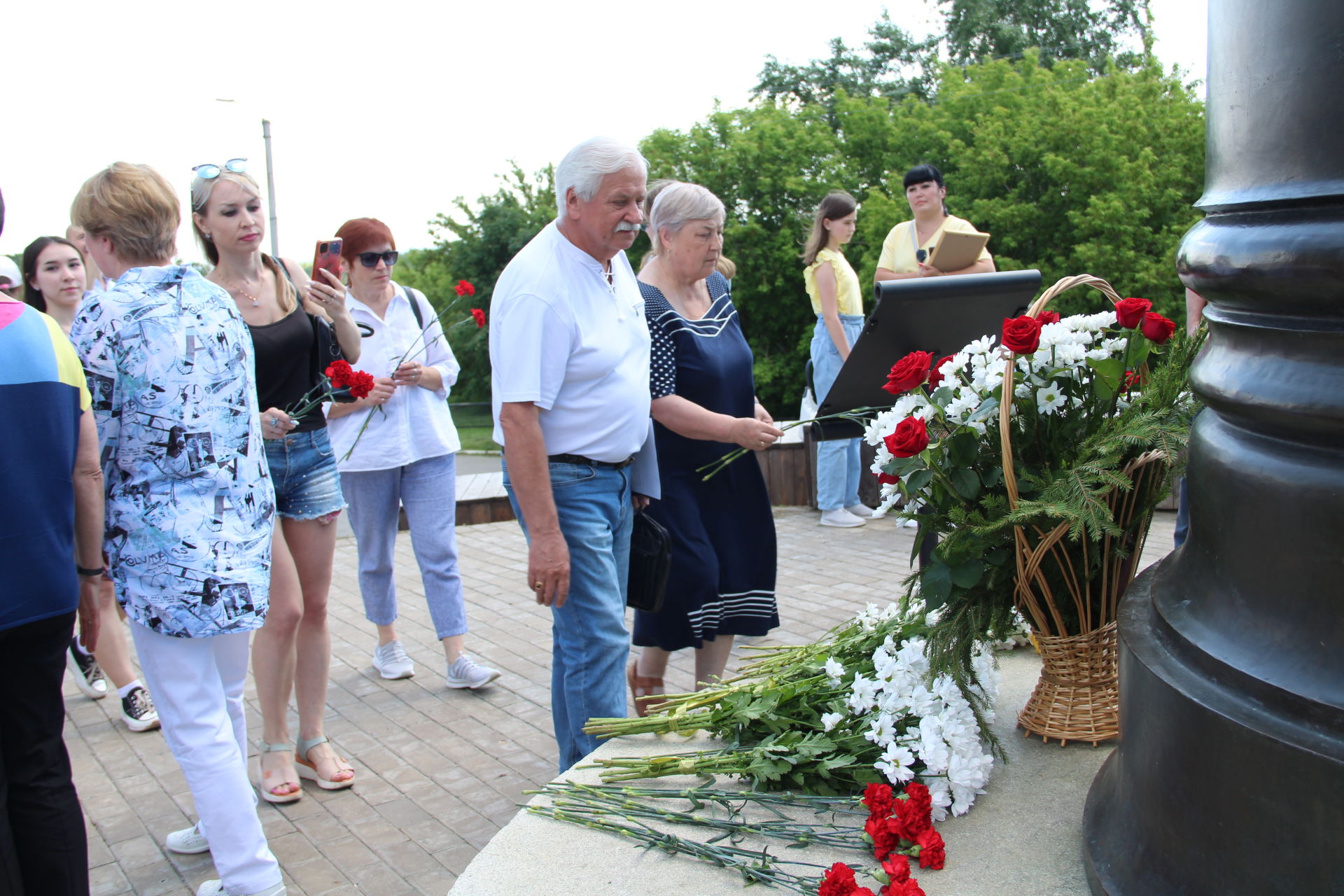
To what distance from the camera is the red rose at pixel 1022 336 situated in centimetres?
223

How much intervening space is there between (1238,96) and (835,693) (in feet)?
5.31

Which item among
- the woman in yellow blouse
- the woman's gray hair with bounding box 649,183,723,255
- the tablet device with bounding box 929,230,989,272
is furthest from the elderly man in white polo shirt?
the woman in yellow blouse

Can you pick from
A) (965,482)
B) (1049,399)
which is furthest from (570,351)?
(1049,399)

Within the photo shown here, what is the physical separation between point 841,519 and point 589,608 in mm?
5022

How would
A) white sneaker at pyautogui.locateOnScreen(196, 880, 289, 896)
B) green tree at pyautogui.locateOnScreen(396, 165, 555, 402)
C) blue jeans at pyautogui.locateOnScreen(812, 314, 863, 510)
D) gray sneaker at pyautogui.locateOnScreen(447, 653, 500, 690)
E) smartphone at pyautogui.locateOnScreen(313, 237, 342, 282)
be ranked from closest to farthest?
1. white sneaker at pyautogui.locateOnScreen(196, 880, 289, 896)
2. smartphone at pyautogui.locateOnScreen(313, 237, 342, 282)
3. gray sneaker at pyautogui.locateOnScreen(447, 653, 500, 690)
4. blue jeans at pyautogui.locateOnScreen(812, 314, 863, 510)
5. green tree at pyautogui.locateOnScreen(396, 165, 555, 402)

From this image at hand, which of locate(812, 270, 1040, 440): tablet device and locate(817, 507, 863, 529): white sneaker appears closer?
locate(812, 270, 1040, 440): tablet device

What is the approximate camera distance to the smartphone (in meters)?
4.00

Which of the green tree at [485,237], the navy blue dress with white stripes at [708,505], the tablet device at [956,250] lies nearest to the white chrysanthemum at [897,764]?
the navy blue dress with white stripes at [708,505]

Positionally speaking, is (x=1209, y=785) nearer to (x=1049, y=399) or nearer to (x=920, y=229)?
(x=1049, y=399)

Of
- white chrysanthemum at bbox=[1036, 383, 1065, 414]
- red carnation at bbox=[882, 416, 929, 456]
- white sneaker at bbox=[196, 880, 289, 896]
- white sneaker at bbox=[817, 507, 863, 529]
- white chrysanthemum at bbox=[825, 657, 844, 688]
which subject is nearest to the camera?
red carnation at bbox=[882, 416, 929, 456]

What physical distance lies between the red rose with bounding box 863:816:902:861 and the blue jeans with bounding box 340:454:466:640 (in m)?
2.92

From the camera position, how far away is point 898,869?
1917mm

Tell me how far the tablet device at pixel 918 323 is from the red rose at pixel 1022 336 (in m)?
1.30

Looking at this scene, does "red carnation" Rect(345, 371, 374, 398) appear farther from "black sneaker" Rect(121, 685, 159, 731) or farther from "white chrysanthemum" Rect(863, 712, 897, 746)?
"white chrysanthemum" Rect(863, 712, 897, 746)
